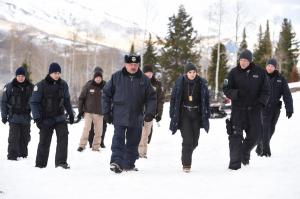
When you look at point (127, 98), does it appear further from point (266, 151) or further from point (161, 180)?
point (266, 151)

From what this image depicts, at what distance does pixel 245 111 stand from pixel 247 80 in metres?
0.50

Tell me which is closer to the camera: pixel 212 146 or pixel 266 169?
pixel 266 169

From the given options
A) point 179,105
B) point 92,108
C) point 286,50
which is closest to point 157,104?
point 92,108

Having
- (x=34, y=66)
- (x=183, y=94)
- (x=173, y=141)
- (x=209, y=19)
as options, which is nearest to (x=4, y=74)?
(x=34, y=66)

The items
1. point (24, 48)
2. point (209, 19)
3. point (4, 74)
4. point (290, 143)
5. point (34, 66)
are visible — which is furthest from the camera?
point (4, 74)

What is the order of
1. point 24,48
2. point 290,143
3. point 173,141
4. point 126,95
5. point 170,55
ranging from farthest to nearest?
point 24,48
point 170,55
point 173,141
point 290,143
point 126,95

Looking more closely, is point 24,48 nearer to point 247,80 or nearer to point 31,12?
point 247,80

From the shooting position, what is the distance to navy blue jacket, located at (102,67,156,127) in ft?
25.2

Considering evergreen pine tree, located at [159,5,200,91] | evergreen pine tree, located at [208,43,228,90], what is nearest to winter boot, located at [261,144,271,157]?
evergreen pine tree, located at [159,5,200,91]

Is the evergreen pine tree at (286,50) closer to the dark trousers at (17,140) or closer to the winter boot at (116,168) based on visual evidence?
the dark trousers at (17,140)

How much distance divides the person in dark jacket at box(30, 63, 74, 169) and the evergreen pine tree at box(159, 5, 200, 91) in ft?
123

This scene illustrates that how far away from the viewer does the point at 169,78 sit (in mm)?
46906

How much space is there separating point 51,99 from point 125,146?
1490 millimetres

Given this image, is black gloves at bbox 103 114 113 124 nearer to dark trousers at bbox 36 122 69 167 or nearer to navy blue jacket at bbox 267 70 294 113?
dark trousers at bbox 36 122 69 167
